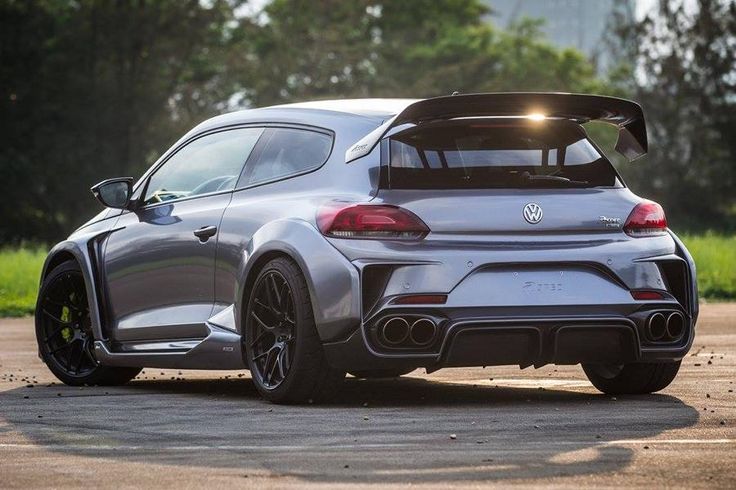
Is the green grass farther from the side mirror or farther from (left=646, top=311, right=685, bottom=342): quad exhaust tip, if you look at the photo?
(left=646, top=311, right=685, bottom=342): quad exhaust tip

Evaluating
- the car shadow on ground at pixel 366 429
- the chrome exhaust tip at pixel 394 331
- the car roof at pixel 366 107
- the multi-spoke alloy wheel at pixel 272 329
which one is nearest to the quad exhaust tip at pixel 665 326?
the car shadow on ground at pixel 366 429

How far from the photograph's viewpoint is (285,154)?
9023 mm

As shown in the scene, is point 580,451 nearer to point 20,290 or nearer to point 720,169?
point 20,290

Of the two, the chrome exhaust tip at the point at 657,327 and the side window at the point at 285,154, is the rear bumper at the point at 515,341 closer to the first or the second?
the chrome exhaust tip at the point at 657,327

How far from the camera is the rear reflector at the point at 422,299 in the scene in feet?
25.9

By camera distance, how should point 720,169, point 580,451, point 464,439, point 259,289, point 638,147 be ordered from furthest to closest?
point 720,169 → point 638,147 → point 259,289 → point 464,439 → point 580,451

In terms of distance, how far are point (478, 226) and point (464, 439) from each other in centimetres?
147

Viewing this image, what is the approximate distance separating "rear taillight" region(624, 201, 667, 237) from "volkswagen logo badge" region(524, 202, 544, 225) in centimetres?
50

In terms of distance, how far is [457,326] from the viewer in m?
7.91

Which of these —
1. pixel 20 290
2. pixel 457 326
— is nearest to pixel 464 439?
pixel 457 326

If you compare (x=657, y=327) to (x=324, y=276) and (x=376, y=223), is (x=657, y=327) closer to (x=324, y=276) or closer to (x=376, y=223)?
(x=376, y=223)

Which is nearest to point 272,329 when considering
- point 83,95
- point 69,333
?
point 69,333

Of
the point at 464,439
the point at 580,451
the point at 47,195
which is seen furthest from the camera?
the point at 47,195

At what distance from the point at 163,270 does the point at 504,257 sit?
95.6 inches
